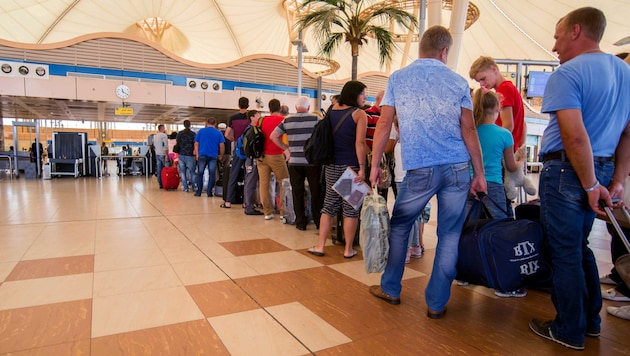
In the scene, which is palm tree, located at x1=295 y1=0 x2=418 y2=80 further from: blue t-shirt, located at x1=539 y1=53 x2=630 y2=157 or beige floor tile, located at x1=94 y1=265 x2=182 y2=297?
blue t-shirt, located at x1=539 y1=53 x2=630 y2=157

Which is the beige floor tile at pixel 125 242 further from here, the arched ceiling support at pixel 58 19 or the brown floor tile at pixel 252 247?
the arched ceiling support at pixel 58 19

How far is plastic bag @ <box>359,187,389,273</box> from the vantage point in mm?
2527

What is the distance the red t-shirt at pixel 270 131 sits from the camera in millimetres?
5488

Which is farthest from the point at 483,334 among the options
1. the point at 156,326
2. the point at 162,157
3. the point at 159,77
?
the point at 159,77

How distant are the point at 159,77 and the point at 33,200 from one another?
10.3 metres

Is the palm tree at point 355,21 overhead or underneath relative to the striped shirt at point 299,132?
overhead

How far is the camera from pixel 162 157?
1170cm

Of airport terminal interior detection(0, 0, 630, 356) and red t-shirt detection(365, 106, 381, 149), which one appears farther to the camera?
red t-shirt detection(365, 106, 381, 149)

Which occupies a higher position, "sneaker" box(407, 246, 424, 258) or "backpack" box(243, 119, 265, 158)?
"backpack" box(243, 119, 265, 158)

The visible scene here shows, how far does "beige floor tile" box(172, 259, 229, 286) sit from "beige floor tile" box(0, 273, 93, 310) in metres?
0.65

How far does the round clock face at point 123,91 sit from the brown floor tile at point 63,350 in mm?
16480

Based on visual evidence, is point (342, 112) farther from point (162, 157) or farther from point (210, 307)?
point (162, 157)

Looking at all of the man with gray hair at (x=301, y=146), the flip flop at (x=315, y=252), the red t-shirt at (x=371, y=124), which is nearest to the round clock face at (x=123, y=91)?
the man with gray hair at (x=301, y=146)

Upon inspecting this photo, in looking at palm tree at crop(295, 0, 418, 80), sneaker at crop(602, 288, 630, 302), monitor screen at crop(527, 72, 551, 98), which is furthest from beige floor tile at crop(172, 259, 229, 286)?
monitor screen at crop(527, 72, 551, 98)
